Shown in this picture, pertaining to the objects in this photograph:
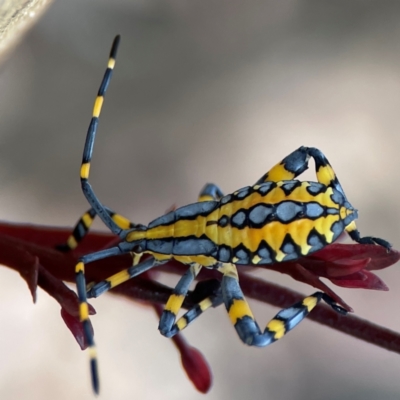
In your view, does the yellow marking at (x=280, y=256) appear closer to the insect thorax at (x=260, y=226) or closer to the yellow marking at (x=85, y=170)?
the insect thorax at (x=260, y=226)

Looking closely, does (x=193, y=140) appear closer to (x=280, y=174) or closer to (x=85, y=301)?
(x=280, y=174)

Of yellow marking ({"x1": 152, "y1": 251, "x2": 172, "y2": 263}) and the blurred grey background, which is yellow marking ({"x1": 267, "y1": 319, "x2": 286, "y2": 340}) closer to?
yellow marking ({"x1": 152, "y1": 251, "x2": 172, "y2": 263})

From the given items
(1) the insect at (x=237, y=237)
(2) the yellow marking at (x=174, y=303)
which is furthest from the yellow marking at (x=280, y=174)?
(2) the yellow marking at (x=174, y=303)

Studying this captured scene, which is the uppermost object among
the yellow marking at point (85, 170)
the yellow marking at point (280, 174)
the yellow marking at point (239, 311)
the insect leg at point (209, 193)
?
the yellow marking at point (280, 174)

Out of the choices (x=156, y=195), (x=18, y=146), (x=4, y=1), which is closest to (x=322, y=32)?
(x=156, y=195)

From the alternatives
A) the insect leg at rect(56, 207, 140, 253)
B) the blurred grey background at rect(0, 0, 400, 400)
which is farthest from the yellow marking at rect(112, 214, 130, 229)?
the blurred grey background at rect(0, 0, 400, 400)

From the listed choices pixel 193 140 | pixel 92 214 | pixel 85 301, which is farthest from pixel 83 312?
pixel 193 140

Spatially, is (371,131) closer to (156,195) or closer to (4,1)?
(156,195)
